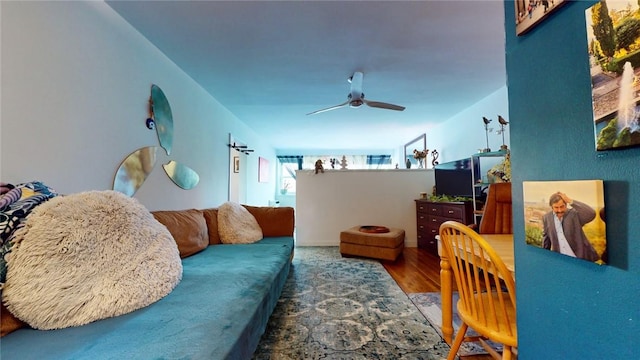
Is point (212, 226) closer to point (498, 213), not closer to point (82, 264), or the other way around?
point (82, 264)

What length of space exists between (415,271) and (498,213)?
4.83 ft

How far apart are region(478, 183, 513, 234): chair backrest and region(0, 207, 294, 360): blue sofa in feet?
5.43

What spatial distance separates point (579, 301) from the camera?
598mm

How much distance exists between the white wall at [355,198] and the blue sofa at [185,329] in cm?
313

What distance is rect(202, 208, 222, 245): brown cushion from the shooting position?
2.68 meters

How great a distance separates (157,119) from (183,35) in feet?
2.49

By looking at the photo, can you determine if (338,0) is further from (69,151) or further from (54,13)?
(69,151)

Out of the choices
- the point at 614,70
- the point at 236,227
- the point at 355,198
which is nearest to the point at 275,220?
the point at 236,227

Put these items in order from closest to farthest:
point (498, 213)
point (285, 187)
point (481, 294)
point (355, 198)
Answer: point (481, 294) → point (498, 213) → point (355, 198) → point (285, 187)

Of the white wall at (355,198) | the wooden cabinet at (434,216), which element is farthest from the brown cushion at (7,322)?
the white wall at (355,198)

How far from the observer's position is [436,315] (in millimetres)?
1970

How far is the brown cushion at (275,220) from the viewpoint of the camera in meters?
3.14

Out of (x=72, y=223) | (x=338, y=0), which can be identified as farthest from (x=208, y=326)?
(x=338, y=0)

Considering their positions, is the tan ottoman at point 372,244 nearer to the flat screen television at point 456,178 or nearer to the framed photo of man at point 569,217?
the flat screen television at point 456,178
